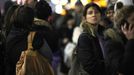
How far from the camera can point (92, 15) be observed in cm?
910

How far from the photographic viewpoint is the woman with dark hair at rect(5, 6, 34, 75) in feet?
27.9

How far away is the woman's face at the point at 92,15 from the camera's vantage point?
9047 millimetres

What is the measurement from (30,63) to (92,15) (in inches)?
49.5

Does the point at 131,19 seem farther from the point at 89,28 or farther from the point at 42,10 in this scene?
the point at 42,10

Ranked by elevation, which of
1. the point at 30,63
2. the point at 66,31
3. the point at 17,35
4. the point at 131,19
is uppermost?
the point at 131,19

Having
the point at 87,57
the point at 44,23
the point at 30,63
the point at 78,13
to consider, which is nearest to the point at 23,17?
the point at 30,63

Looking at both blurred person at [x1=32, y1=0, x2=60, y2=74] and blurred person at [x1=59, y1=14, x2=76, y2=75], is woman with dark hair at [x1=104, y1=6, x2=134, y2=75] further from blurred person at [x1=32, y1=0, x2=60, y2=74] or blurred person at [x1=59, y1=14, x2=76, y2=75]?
blurred person at [x1=59, y1=14, x2=76, y2=75]

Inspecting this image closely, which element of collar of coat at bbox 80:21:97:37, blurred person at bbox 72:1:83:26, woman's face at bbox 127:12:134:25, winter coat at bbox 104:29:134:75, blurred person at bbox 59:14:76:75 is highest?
woman's face at bbox 127:12:134:25

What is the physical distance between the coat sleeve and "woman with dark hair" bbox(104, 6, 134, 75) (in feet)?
0.90

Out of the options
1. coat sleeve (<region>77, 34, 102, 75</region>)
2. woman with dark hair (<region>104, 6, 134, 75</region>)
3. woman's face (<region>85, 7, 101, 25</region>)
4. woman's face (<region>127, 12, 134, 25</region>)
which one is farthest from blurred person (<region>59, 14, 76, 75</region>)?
woman's face (<region>127, 12, 134, 25</region>)

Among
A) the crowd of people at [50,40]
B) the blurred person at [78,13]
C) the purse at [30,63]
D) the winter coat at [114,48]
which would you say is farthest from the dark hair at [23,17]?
the blurred person at [78,13]

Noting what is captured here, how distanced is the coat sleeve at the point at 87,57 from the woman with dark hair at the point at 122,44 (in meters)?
0.27

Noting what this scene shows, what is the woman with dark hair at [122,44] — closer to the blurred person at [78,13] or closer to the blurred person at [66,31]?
the blurred person at [66,31]

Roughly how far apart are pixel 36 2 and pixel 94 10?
1003mm
